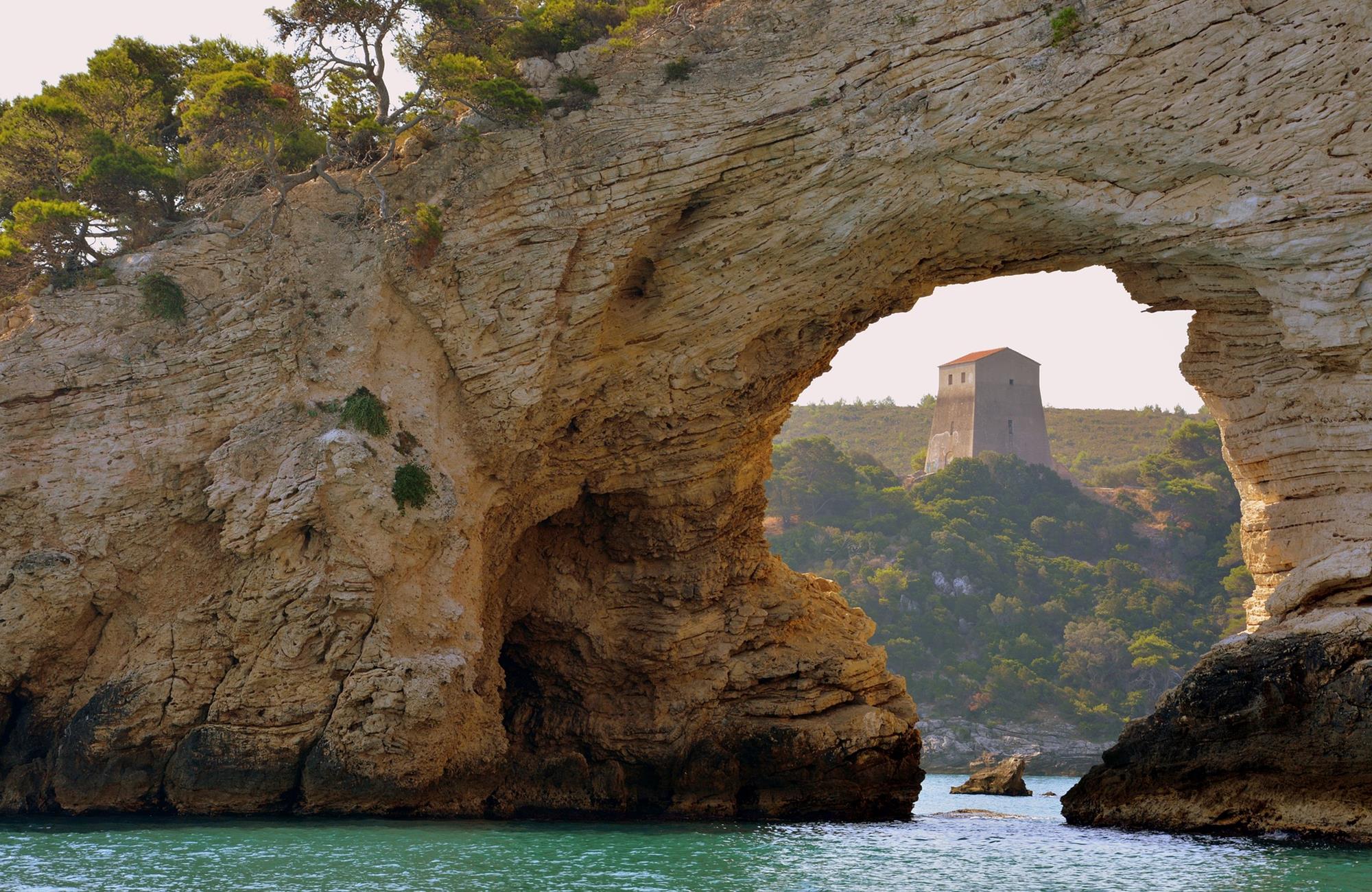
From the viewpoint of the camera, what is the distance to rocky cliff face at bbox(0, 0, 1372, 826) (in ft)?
59.5

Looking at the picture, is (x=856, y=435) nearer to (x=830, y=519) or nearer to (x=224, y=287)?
Result: (x=830, y=519)

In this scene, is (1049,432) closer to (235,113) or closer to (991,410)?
(991,410)

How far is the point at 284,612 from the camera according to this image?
18922 mm

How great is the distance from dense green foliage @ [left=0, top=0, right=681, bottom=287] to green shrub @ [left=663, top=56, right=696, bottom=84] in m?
1.41

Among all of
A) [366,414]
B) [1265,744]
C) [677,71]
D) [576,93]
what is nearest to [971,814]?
[1265,744]

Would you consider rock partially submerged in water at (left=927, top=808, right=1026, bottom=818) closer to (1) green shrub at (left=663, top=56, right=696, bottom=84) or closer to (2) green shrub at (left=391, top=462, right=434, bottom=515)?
(2) green shrub at (left=391, top=462, right=434, bottom=515)

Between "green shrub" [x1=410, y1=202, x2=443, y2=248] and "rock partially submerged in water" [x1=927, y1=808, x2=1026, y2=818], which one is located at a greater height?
"green shrub" [x1=410, y1=202, x2=443, y2=248]

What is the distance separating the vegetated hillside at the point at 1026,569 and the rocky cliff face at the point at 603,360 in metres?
28.9

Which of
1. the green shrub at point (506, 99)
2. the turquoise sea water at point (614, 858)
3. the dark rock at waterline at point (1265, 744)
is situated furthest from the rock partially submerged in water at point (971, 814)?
the green shrub at point (506, 99)

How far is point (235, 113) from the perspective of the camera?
2045 centimetres

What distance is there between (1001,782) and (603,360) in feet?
57.2

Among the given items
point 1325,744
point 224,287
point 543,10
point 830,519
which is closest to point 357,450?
point 224,287

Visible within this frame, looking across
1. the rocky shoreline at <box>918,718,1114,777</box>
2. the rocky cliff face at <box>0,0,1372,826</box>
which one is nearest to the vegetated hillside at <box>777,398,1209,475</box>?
the rocky shoreline at <box>918,718,1114,777</box>

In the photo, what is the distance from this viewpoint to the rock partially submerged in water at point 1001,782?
32250mm
